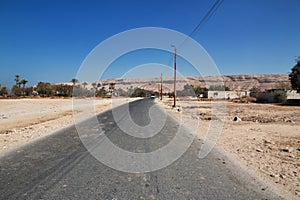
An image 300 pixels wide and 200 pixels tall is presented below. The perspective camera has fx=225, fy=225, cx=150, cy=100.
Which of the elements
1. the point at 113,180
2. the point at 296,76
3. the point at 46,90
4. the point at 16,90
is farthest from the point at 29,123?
the point at 46,90

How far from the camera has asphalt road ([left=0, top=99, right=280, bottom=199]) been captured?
12.7 ft

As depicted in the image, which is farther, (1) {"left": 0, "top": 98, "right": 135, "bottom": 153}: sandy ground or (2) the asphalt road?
(1) {"left": 0, "top": 98, "right": 135, "bottom": 153}: sandy ground

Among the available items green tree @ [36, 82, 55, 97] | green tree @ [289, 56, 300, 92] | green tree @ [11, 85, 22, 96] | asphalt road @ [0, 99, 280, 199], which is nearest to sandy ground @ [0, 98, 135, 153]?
asphalt road @ [0, 99, 280, 199]

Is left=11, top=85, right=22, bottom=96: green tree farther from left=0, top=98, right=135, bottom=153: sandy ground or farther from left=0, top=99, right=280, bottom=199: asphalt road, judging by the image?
left=0, top=99, right=280, bottom=199: asphalt road

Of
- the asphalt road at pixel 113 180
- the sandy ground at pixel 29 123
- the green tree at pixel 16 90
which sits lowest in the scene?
the sandy ground at pixel 29 123

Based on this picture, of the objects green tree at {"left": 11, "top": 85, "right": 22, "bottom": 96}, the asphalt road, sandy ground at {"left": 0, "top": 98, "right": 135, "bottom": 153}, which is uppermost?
green tree at {"left": 11, "top": 85, "right": 22, "bottom": 96}

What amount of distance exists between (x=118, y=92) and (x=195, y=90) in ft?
193

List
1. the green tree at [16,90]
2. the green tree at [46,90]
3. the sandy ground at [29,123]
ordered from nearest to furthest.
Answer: the sandy ground at [29,123], the green tree at [16,90], the green tree at [46,90]

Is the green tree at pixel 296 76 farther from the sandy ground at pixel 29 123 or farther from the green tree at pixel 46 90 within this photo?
the green tree at pixel 46 90

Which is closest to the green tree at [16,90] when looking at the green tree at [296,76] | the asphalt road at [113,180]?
the green tree at [296,76]

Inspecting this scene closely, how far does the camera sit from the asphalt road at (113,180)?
3.86 m

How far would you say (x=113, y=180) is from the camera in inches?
177

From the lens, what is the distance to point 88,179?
4.51m

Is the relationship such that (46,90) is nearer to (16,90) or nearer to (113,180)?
(16,90)
